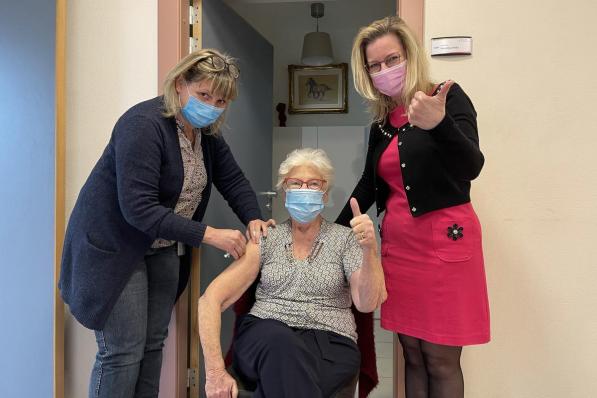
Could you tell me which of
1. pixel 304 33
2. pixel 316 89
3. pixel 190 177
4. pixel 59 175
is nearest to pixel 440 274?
pixel 190 177

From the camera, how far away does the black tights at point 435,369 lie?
139 centimetres

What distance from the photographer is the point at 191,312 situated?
1976mm

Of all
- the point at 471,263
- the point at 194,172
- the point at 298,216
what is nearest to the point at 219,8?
the point at 194,172

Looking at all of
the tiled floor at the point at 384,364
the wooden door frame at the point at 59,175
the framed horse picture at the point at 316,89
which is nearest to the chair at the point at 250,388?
the wooden door frame at the point at 59,175

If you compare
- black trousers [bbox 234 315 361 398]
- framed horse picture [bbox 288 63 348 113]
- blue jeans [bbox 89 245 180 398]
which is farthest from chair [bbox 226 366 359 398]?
framed horse picture [bbox 288 63 348 113]

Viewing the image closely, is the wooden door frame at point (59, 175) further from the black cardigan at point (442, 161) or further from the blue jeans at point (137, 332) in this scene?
the black cardigan at point (442, 161)

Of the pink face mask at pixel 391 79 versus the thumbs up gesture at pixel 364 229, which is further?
the pink face mask at pixel 391 79

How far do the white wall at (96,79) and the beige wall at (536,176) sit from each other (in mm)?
1116

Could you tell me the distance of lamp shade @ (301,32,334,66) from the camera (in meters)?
3.24

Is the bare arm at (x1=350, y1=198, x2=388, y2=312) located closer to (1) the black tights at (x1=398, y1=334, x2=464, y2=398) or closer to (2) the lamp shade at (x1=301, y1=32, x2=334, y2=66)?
(1) the black tights at (x1=398, y1=334, x2=464, y2=398)

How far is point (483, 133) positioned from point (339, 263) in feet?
2.41

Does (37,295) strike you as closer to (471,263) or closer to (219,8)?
(219,8)

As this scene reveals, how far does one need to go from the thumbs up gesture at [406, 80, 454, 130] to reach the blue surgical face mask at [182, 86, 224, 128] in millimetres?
622

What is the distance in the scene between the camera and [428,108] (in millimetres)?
1127
